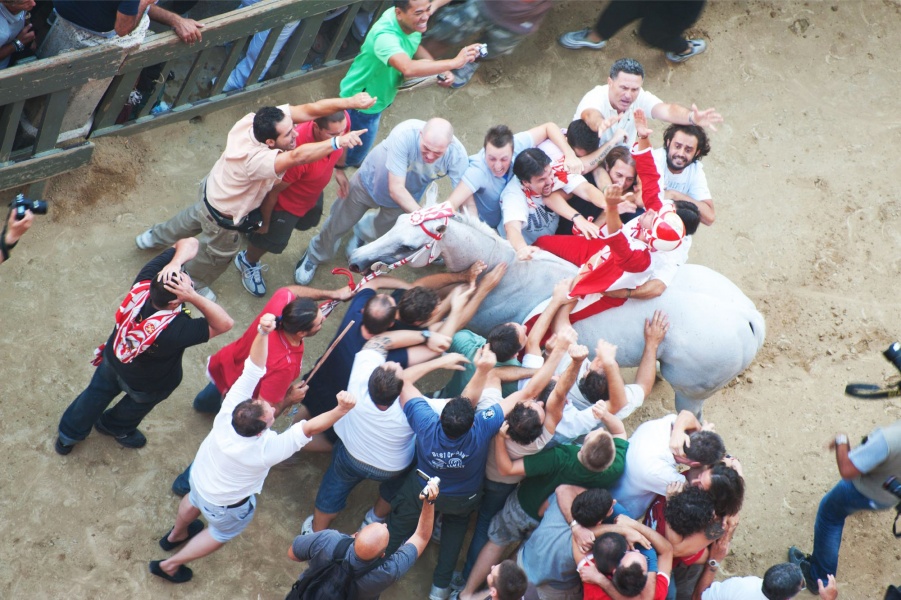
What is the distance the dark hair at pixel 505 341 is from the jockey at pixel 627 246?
2.10 ft

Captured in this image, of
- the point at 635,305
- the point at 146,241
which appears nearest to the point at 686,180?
the point at 635,305

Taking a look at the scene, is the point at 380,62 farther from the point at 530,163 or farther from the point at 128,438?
the point at 128,438

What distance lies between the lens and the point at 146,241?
693cm

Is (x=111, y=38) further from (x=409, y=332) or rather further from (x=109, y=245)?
(x=409, y=332)

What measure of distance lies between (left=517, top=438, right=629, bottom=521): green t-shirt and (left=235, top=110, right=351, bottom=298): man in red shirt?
7.69 ft

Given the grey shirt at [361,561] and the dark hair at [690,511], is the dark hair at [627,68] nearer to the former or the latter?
the dark hair at [690,511]

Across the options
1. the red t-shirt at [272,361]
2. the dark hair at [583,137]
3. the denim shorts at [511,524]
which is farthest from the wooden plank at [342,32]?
the denim shorts at [511,524]

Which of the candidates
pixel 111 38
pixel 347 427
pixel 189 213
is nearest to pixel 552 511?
pixel 347 427

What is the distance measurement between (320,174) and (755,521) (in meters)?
3.81

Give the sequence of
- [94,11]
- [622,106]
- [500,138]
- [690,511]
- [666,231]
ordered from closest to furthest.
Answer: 1. [690,511]
2. [666,231]
3. [94,11]
4. [500,138]
5. [622,106]

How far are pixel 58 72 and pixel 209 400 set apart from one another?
2.42m

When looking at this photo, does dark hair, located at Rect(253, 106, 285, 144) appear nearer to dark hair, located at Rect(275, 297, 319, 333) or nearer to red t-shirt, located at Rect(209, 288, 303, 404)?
red t-shirt, located at Rect(209, 288, 303, 404)

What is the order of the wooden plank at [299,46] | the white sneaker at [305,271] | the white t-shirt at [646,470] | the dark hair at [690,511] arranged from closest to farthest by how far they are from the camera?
the dark hair at [690,511]
the white t-shirt at [646,470]
the white sneaker at [305,271]
the wooden plank at [299,46]

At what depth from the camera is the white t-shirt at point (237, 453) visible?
502cm
